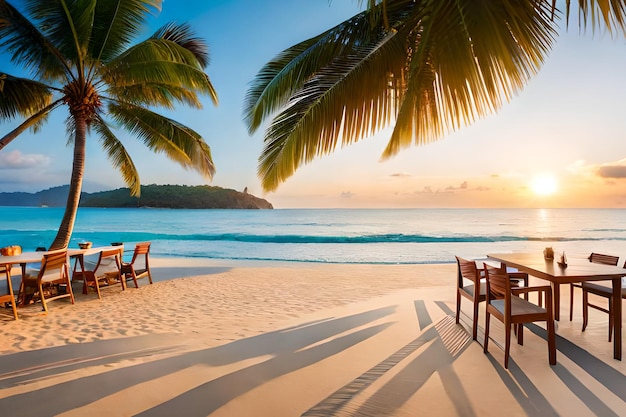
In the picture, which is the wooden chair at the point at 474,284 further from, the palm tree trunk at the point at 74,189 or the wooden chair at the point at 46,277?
the palm tree trunk at the point at 74,189

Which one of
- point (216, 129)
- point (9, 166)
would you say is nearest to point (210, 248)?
point (216, 129)

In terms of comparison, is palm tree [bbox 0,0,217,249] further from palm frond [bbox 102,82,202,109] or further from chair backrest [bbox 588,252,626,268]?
chair backrest [bbox 588,252,626,268]

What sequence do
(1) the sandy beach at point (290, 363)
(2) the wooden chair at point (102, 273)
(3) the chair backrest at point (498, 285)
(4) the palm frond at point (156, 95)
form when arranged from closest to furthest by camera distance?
(1) the sandy beach at point (290, 363)
(3) the chair backrest at point (498, 285)
(2) the wooden chair at point (102, 273)
(4) the palm frond at point (156, 95)

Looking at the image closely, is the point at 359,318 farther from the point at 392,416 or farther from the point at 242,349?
the point at 392,416

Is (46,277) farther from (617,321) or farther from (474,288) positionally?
(617,321)

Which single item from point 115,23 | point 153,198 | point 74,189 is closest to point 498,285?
point 74,189

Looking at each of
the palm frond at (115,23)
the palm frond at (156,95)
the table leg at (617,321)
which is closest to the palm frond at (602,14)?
the table leg at (617,321)

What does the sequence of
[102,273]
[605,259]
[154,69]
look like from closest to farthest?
[605,259]
[102,273]
[154,69]

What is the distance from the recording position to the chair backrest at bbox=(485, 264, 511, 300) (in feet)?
9.15

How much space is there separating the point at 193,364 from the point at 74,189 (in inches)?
212

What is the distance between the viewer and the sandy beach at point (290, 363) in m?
2.32

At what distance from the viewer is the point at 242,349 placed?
3324mm

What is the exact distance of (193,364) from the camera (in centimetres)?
296

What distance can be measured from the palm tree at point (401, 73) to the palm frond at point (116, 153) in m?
6.44
